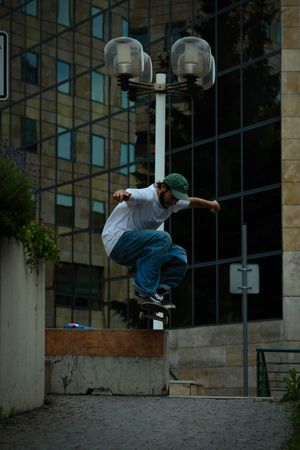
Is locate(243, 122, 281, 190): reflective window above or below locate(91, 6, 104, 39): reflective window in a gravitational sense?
below

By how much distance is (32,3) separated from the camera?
46.5 m

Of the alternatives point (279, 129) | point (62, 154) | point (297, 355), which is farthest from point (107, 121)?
point (297, 355)

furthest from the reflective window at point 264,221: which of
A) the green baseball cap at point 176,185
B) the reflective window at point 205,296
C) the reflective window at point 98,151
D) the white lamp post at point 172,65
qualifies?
the green baseball cap at point 176,185

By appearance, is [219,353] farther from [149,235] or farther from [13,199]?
[13,199]

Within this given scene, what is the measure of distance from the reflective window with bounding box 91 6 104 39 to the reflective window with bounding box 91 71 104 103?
1.27 metres

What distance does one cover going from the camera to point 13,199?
10.4m

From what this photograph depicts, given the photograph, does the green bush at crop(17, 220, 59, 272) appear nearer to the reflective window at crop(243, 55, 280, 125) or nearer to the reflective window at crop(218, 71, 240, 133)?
the reflective window at crop(243, 55, 280, 125)

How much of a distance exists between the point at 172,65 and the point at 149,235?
5.07 meters

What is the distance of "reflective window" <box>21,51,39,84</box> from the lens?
46.3m

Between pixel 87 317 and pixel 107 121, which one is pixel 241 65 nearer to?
pixel 107 121

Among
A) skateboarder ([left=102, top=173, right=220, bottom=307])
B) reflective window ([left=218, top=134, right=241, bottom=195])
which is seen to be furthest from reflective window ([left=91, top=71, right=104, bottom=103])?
skateboarder ([left=102, top=173, right=220, bottom=307])

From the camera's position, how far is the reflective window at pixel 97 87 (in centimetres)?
4303

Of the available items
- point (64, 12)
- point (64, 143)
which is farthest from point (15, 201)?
point (64, 12)

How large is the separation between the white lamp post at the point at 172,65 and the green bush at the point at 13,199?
6601 millimetres
